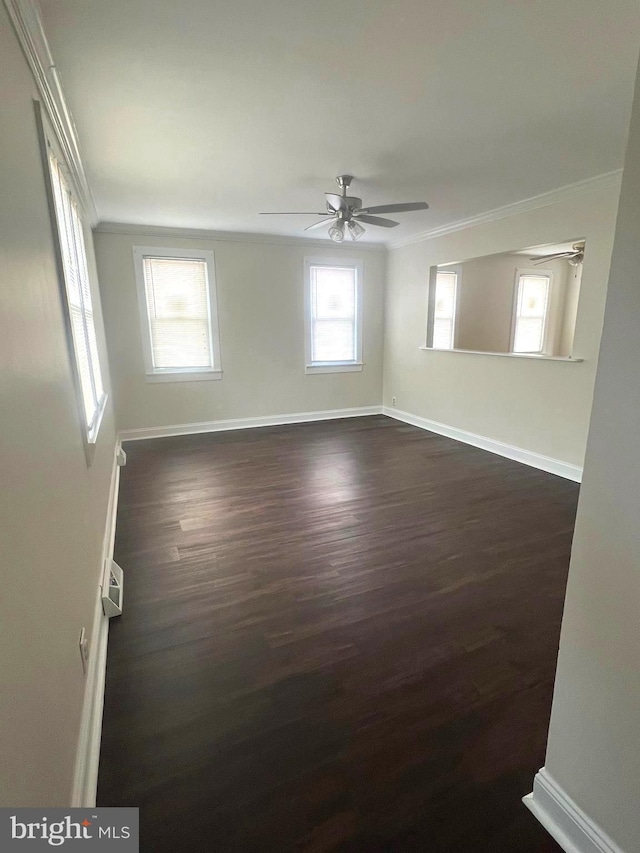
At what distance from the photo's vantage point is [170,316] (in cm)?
553

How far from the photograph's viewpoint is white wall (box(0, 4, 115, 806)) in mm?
875

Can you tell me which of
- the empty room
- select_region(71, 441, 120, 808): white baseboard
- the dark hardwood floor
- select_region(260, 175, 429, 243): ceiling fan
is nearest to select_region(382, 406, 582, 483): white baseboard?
the empty room

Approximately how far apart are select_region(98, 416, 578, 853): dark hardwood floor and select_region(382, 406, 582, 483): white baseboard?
491 millimetres

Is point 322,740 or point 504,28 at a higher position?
point 504,28

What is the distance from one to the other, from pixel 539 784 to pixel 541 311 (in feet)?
24.2

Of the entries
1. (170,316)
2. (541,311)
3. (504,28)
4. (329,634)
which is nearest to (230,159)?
(504,28)

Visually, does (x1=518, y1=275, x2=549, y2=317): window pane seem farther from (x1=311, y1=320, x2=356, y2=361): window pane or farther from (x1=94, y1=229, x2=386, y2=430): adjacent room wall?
(x1=311, y1=320, x2=356, y2=361): window pane

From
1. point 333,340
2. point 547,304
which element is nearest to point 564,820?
point 333,340

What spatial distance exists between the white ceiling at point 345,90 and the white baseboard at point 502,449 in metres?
2.53

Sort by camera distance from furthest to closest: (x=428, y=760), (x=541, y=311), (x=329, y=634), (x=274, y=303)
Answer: (x=541, y=311) → (x=274, y=303) → (x=329, y=634) → (x=428, y=760)

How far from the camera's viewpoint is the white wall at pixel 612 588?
98 centimetres

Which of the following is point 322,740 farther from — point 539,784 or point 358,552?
point 358,552

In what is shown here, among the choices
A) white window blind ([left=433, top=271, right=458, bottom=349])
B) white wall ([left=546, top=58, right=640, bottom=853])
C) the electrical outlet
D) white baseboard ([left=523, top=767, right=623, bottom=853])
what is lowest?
white baseboard ([left=523, top=767, right=623, bottom=853])

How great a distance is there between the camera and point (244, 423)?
620 cm
